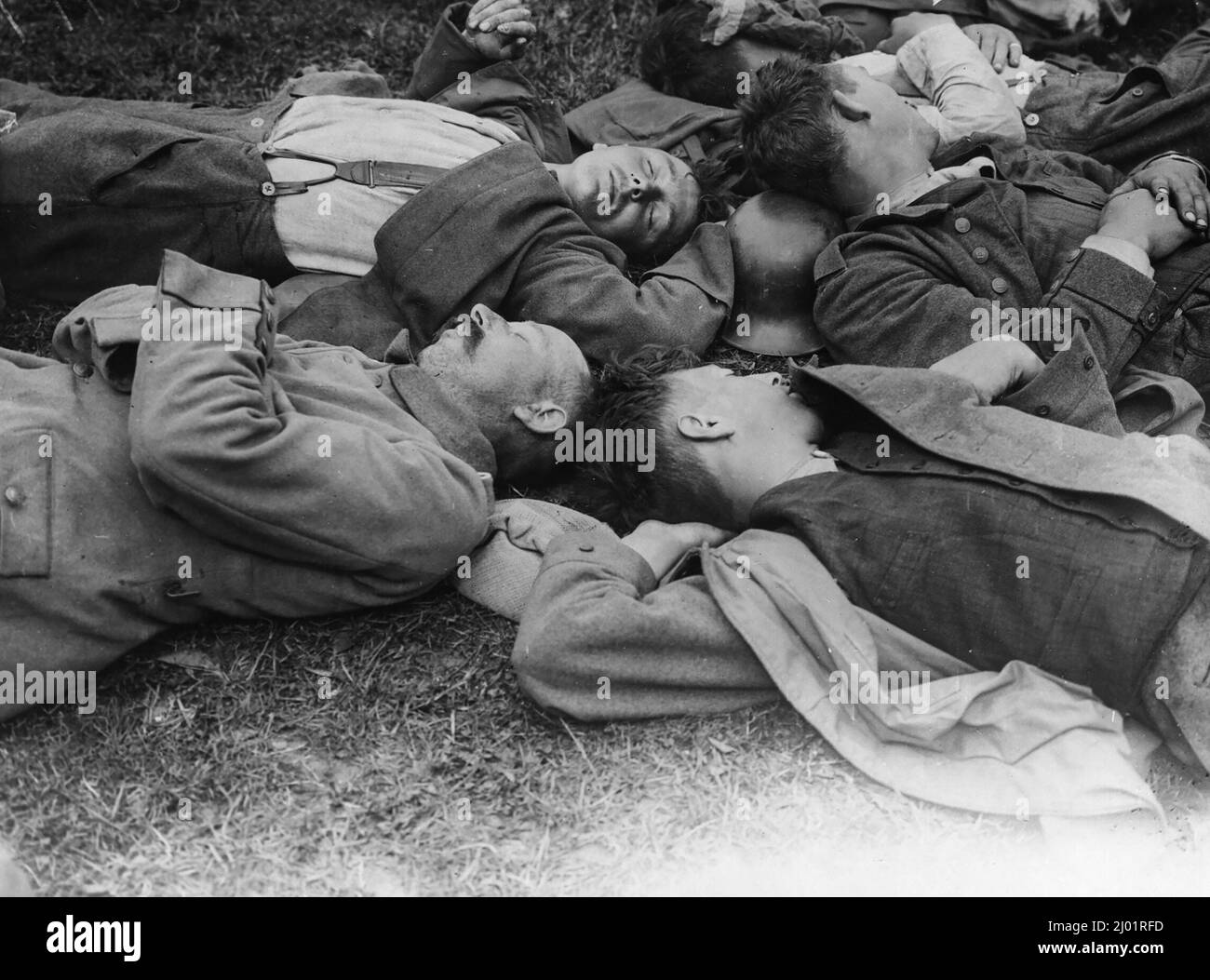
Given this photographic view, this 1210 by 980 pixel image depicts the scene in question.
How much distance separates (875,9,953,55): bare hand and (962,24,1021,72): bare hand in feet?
0.35

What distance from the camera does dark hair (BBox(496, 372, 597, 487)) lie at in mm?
3184

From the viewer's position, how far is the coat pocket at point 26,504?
253 centimetres

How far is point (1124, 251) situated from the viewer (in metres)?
3.25

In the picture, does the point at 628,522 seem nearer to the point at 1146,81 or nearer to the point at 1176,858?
the point at 1176,858

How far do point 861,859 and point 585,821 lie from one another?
566mm

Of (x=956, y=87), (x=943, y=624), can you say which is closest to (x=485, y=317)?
(x=943, y=624)

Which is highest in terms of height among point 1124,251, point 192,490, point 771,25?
point 771,25

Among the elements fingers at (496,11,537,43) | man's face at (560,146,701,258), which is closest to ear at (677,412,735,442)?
man's face at (560,146,701,258)

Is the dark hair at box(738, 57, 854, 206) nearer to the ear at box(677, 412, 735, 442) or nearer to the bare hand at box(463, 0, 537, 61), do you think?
the bare hand at box(463, 0, 537, 61)

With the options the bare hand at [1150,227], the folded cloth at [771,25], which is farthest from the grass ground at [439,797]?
the folded cloth at [771,25]

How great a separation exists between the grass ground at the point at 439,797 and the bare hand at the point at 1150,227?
1437 mm

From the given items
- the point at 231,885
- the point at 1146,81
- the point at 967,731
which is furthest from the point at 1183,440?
the point at 231,885

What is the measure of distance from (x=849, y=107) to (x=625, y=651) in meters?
1.83

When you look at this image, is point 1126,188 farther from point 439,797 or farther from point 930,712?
point 439,797
